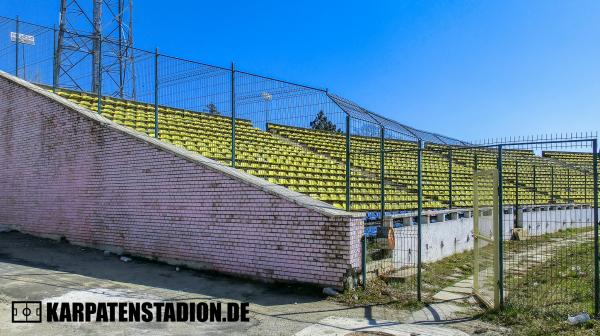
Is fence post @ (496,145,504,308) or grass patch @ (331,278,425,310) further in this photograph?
grass patch @ (331,278,425,310)

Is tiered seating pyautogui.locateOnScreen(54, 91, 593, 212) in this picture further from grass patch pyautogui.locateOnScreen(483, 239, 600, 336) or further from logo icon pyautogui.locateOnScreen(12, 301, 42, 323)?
logo icon pyautogui.locateOnScreen(12, 301, 42, 323)

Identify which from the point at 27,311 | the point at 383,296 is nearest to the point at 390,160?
the point at 383,296

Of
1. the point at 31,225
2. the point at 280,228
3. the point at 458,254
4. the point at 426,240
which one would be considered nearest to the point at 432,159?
the point at 458,254

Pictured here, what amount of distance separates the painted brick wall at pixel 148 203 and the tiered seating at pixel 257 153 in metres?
1.36

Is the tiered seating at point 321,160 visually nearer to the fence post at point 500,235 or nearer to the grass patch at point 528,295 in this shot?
the grass patch at point 528,295

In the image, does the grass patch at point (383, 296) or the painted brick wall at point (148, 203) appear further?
the painted brick wall at point (148, 203)

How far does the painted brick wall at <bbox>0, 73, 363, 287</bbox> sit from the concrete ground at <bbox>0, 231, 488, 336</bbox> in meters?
0.42

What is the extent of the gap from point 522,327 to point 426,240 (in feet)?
15.8

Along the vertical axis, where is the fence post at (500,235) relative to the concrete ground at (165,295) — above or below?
above

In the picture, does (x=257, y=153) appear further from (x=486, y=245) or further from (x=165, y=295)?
(x=486, y=245)

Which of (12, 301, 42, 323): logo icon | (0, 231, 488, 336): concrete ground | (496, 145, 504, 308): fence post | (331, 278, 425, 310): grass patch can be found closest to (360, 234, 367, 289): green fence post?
(331, 278, 425, 310): grass patch

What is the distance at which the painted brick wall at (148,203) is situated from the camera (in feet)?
26.6

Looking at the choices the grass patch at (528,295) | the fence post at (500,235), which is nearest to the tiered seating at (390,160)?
the grass patch at (528,295)

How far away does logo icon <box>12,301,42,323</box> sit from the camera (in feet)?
20.6
